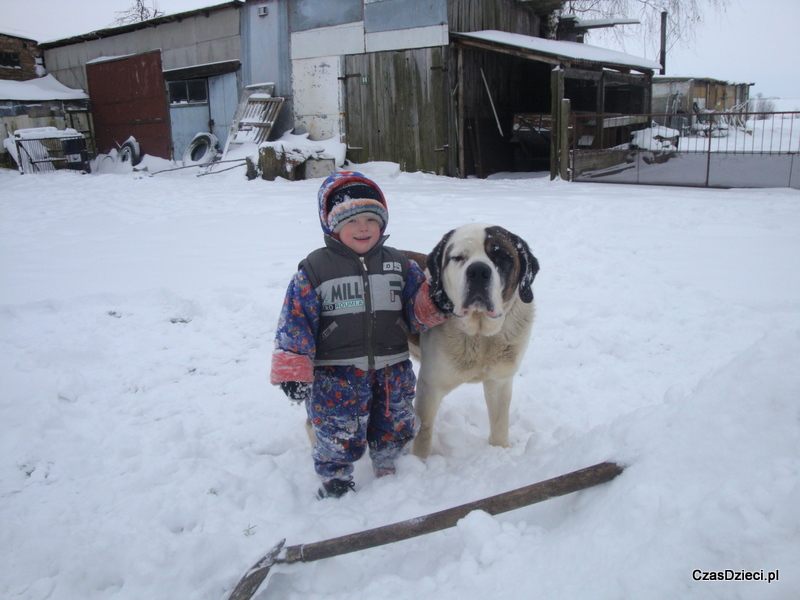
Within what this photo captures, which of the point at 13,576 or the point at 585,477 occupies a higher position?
the point at 585,477

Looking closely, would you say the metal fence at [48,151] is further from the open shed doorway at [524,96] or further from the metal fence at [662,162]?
the metal fence at [662,162]

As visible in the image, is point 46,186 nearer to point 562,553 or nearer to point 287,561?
point 287,561

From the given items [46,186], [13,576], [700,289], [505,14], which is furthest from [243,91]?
[13,576]

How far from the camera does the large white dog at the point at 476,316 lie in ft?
8.29

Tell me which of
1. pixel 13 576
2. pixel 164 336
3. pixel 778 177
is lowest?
pixel 13 576

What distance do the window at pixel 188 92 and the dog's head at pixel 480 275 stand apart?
50.7 feet

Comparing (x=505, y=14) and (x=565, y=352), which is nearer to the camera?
(x=565, y=352)

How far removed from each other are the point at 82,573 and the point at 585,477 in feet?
6.23

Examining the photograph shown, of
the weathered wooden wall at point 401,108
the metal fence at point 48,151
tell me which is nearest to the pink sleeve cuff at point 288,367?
the weathered wooden wall at point 401,108

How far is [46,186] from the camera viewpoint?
11.8 m

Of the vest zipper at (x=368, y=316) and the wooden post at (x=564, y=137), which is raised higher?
the wooden post at (x=564, y=137)

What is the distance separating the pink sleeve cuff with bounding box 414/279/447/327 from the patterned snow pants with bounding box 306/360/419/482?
0.83ft

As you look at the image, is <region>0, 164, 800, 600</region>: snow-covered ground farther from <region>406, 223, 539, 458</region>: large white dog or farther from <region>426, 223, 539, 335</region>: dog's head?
<region>426, 223, 539, 335</region>: dog's head

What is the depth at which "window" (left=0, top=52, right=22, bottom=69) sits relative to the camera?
1877 cm
